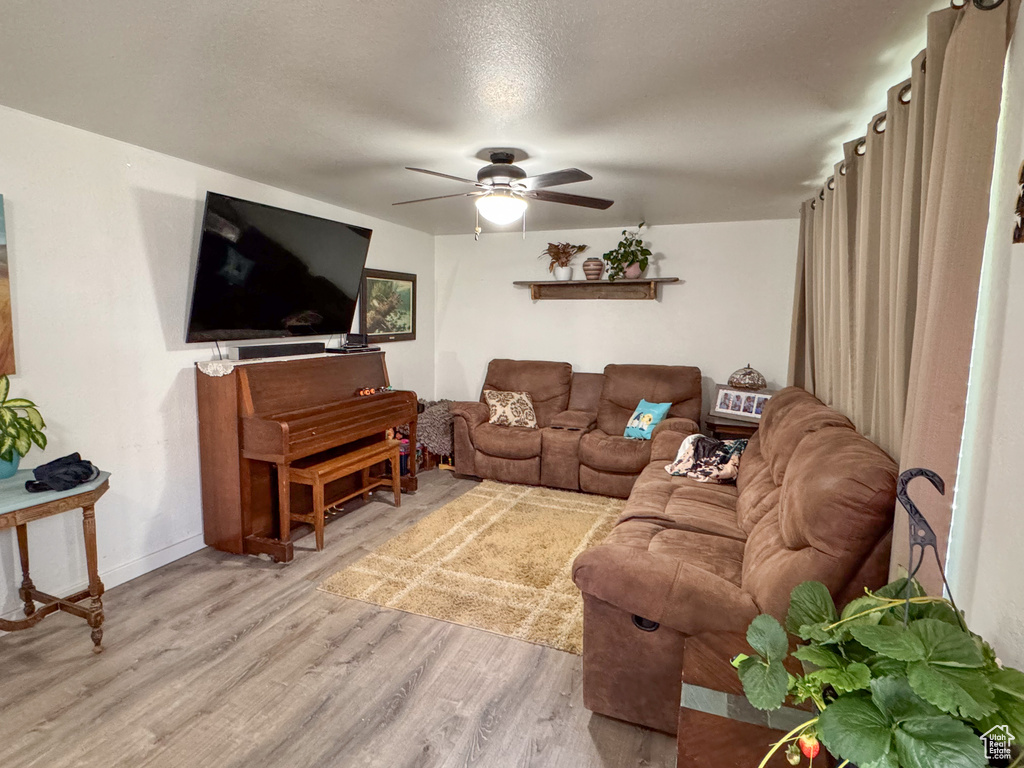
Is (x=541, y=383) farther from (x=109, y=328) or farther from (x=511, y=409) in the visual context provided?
(x=109, y=328)

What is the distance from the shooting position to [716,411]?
14.7ft

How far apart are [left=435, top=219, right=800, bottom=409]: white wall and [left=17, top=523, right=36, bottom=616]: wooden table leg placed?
380cm

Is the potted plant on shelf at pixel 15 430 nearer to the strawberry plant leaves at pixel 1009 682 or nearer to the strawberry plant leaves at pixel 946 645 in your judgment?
the strawberry plant leaves at pixel 946 645

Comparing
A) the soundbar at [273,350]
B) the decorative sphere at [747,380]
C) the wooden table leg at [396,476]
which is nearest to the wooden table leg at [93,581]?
the soundbar at [273,350]

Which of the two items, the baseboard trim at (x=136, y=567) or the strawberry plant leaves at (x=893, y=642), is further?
the baseboard trim at (x=136, y=567)

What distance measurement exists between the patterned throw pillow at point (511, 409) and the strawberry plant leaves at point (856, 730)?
4.04 meters

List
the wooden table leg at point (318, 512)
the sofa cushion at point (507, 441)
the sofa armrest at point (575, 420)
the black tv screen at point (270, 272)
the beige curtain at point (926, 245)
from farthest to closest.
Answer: the sofa armrest at point (575, 420) < the sofa cushion at point (507, 441) < the wooden table leg at point (318, 512) < the black tv screen at point (270, 272) < the beige curtain at point (926, 245)

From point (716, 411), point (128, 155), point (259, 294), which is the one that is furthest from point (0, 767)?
point (716, 411)

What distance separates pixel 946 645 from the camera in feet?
2.90

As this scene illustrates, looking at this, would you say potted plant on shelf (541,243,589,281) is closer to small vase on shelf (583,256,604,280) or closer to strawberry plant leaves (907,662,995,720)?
small vase on shelf (583,256,604,280)

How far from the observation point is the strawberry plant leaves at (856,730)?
0.83m

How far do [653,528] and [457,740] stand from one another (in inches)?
48.5

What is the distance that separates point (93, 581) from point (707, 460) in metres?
3.20

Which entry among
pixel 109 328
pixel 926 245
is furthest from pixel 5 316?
pixel 926 245
